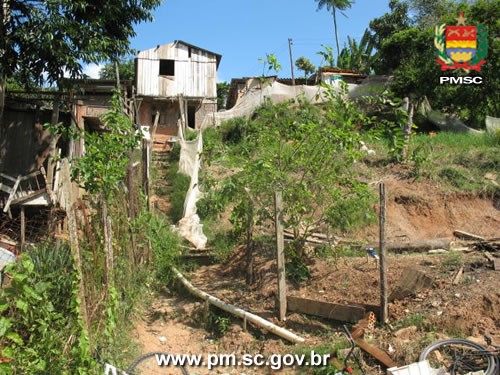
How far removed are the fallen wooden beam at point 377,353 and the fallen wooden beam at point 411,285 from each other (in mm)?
870

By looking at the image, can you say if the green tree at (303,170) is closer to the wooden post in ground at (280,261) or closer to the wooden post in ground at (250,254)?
the wooden post in ground at (250,254)

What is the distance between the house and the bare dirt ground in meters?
14.8

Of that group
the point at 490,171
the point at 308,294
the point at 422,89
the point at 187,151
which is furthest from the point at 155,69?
the point at 308,294

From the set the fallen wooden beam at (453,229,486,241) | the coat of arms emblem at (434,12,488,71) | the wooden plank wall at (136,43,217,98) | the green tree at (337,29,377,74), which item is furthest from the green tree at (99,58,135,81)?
the fallen wooden beam at (453,229,486,241)

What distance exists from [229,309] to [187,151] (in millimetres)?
7538

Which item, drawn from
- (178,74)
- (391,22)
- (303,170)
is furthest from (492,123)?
(178,74)

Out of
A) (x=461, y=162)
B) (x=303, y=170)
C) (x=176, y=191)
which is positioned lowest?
(x=176, y=191)

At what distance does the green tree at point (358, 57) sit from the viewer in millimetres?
23305

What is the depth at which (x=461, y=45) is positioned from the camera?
49.4ft

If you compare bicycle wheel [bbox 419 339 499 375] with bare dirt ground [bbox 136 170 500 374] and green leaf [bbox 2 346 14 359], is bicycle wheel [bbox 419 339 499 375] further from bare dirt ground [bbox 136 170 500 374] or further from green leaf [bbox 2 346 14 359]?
green leaf [bbox 2 346 14 359]

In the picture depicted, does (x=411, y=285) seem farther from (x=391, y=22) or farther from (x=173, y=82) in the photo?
(x=391, y=22)

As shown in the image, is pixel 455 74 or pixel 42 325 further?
pixel 455 74

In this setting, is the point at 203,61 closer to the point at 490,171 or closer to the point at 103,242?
the point at 490,171

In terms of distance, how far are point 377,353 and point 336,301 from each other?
112 centimetres
